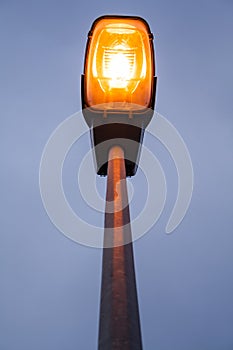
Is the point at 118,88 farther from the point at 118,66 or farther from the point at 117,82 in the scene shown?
the point at 118,66

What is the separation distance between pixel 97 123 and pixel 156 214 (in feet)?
3.09

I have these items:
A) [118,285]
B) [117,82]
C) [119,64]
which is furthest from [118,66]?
[118,285]

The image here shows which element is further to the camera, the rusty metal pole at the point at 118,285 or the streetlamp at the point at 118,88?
the streetlamp at the point at 118,88

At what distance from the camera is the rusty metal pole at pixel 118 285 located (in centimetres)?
125

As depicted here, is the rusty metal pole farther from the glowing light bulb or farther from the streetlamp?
the glowing light bulb

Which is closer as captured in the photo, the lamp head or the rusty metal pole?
the rusty metal pole

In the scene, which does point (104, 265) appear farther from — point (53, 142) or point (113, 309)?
point (53, 142)

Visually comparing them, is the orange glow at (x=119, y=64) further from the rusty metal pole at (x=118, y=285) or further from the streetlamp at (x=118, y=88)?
the rusty metal pole at (x=118, y=285)

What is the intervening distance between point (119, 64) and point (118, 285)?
214cm

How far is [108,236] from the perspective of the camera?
5.57ft

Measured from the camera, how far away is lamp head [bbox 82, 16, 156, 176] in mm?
2998

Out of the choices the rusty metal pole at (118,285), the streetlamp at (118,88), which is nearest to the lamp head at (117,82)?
the streetlamp at (118,88)

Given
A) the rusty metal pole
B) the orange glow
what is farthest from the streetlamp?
the rusty metal pole

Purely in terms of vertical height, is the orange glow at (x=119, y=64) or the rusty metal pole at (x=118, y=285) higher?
the orange glow at (x=119, y=64)
